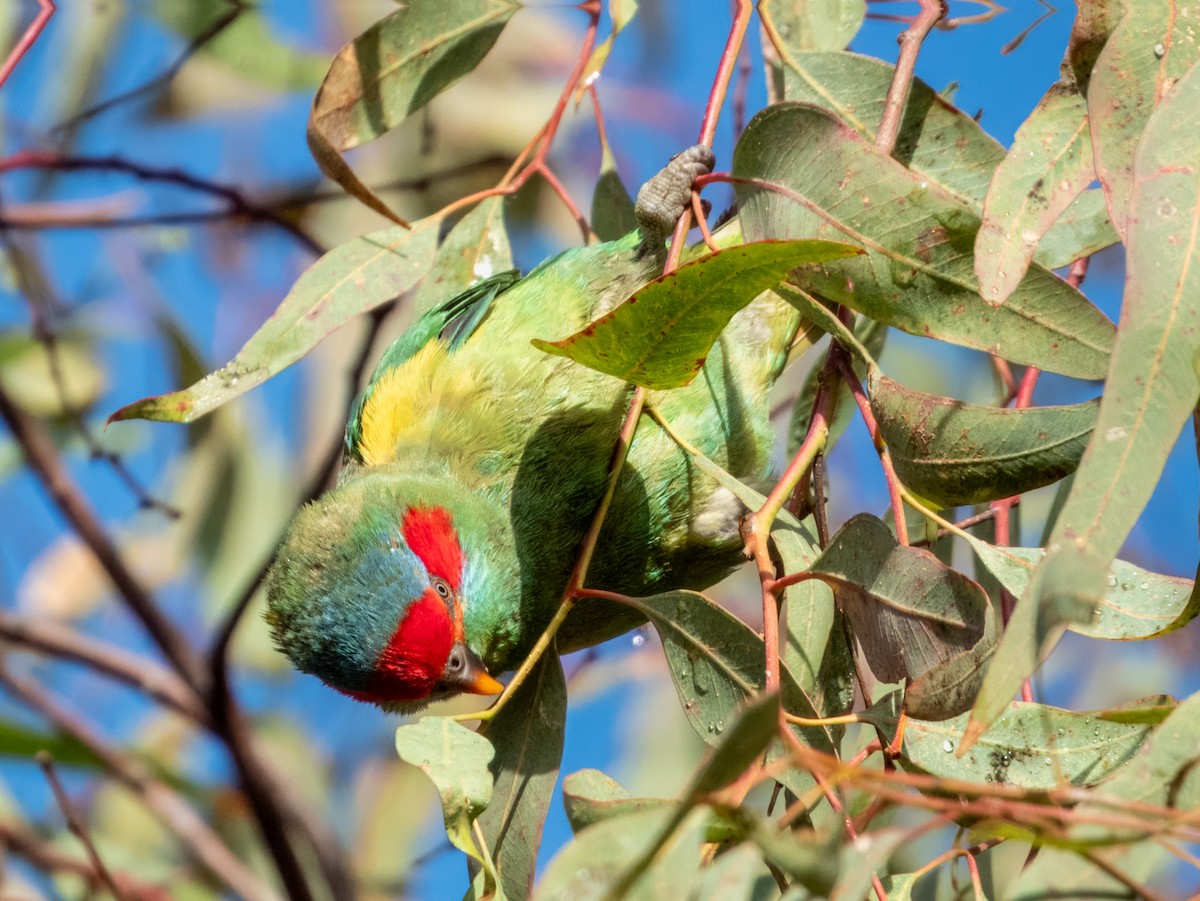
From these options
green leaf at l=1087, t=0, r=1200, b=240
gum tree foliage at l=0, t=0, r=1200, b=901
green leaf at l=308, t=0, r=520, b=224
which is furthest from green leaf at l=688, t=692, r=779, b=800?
green leaf at l=308, t=0, r=520, b=224

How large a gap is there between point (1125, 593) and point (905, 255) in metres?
0.57

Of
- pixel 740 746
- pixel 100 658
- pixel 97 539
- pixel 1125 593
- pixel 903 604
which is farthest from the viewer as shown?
pixel 100 658

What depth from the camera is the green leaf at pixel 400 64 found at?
243 cm

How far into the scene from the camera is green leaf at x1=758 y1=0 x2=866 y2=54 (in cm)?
256

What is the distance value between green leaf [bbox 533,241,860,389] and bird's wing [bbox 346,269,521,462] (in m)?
1.10

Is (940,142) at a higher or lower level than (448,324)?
higher

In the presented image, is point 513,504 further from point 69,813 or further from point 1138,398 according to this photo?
point 1138,398

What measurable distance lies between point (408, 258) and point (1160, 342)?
1.41 metres

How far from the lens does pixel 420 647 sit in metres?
2.39

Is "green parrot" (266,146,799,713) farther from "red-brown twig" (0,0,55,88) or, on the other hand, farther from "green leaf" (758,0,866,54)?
"red-brown twig" (0,0,55,88)

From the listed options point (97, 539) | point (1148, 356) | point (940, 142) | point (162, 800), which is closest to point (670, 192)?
point (940, 142)

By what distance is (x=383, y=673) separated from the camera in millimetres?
2426

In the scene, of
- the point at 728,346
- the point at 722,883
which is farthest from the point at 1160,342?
the point at 728,346

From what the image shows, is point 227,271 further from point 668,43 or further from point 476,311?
point 476,311
